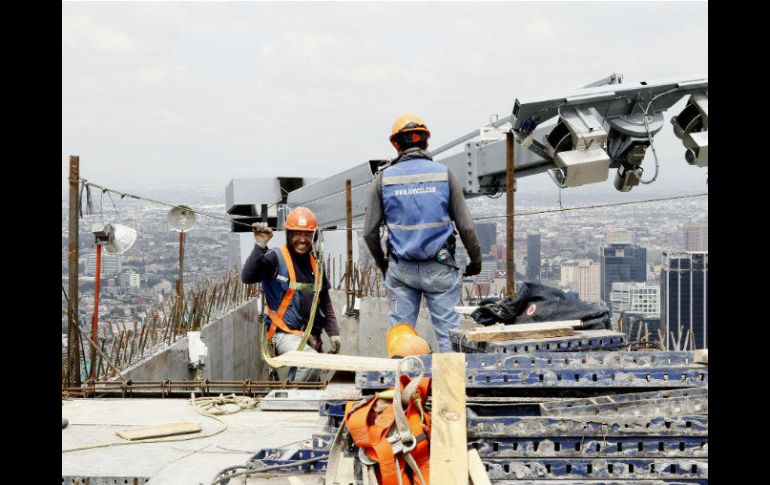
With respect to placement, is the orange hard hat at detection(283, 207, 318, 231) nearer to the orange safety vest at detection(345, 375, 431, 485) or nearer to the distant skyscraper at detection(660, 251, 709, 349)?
the distant skyscraper at detection(660, 251, 709, 349)

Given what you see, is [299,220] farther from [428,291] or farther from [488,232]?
[488,232]

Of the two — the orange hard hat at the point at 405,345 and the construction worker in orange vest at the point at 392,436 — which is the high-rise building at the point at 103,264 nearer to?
the orange hard hat at the point at 405,345

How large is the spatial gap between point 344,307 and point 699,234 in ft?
17.6

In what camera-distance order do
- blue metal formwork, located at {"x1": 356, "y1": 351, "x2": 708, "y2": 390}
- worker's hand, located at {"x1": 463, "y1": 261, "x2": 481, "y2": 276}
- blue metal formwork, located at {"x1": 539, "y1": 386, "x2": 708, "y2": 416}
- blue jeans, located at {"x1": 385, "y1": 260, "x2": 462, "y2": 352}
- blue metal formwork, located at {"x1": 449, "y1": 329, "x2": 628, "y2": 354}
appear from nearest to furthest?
blue metal formwork, located at {"x1": 539, "y1": 386, "x2": 708, "y2": 416}, blue metal formwork, located at {"x1": 356, "y1": 351, "x2": 708, "y2": 390}, blue metal formwork, located at {"x1": 449, "y1": 329, "x2": 628, "y2": 354}, blue jeans, located at {"x1": 385, "y1": 260, "x2": 462, "y2": 352}, worker's hand, located at {"x1": 463, "y1": 261, "x2": 481, "y2": 276}

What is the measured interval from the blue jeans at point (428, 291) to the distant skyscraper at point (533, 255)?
91.4 inches

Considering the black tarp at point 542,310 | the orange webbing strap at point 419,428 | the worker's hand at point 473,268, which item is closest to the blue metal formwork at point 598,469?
the orange webbing strap at point 419,428

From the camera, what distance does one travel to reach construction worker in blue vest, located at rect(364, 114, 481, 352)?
6539 millimetres

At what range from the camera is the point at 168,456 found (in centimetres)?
516

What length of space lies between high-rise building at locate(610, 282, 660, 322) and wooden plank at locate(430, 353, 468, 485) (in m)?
4.91

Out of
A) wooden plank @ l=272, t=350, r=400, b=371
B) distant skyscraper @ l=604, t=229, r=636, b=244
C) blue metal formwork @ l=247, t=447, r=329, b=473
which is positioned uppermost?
distant skyscraper @ l=604, t=229, r=636, b=244

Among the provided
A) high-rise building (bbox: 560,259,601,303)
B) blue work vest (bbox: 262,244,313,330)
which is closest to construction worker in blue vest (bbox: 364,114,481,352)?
blue work vest (bbox: 262,244,313,330)
